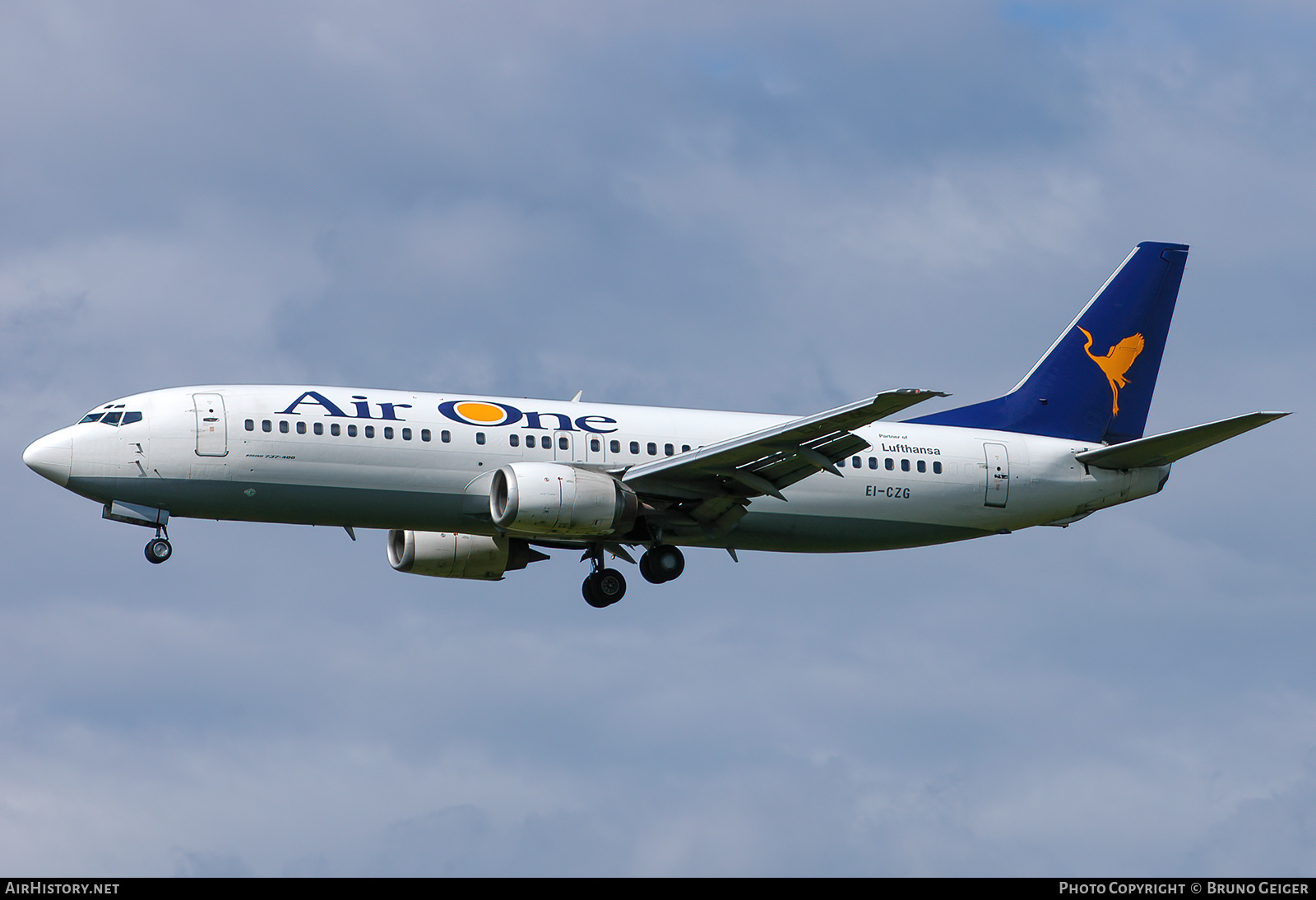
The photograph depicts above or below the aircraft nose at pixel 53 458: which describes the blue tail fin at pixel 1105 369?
above

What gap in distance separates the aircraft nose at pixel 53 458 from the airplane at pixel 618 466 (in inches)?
2.3

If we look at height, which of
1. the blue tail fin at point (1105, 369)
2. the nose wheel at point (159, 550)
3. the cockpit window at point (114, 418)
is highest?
the blue tail fin at point (1105, 369)

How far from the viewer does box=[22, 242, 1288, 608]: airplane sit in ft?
137

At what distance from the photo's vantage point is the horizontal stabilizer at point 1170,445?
42.4 metres

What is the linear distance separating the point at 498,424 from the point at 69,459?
33.3 ft

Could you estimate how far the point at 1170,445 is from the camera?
46688 millimetres


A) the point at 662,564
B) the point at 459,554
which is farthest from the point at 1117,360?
the point at 459,554

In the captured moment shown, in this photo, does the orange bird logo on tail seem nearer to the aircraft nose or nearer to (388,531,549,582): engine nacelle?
(388,531,549,582): engine nacelle

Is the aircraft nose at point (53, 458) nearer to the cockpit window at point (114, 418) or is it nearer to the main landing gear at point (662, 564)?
the cockpit window at point (114, 418)

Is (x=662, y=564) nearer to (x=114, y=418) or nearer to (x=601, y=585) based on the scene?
(x=601, y=585)

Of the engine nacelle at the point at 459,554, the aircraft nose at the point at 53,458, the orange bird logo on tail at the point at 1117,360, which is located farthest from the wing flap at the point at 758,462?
the aircraft nose at the point at 53,458

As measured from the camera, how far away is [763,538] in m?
46.7

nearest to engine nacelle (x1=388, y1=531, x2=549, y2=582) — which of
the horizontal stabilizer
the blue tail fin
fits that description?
the blue tail fin

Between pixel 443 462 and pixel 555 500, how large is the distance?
10.3 ft
